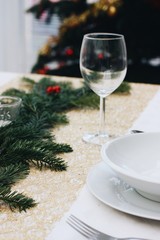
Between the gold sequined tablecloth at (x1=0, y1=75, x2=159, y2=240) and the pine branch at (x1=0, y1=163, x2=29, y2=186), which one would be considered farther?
the pine branch at (x1=0, y1=163, x2=29, y2=186)

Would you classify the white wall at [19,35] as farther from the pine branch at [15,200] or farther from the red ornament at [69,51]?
the pine branch at [15,200]

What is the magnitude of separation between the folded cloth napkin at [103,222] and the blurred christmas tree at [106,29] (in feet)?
7.26

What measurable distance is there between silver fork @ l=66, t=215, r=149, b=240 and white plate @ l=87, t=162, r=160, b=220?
6 cm

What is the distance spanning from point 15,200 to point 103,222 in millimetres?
133

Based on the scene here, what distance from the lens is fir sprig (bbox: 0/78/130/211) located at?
2.28ft

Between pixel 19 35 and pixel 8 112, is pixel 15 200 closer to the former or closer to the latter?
pixel 8 112

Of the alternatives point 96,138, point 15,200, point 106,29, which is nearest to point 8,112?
point 96,138

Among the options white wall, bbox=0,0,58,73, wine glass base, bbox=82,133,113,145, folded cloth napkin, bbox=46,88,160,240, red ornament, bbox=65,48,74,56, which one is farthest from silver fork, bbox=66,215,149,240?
white wall, bbox=0,0,58,73

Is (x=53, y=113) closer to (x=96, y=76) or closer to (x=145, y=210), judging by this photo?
(x=96, y=76)

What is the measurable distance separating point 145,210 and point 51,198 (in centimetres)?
16

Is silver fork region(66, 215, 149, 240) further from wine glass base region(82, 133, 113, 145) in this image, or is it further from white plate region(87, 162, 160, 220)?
wine glass base region(82, 133, 113, 145)

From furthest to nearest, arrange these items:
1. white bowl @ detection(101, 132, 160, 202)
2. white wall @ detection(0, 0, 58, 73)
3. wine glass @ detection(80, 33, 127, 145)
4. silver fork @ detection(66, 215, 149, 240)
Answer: white wall @ detection(0, 0, 58, 73)
wine glass @ detection(80, 33, 127, 145)
white bowl @ detection(101, 132, 160, 202)
silver fork @ detection(66, 215, 149, 240)

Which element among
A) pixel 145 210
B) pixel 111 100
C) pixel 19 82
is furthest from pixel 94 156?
pixel 19 82

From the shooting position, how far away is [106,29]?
2.83m
